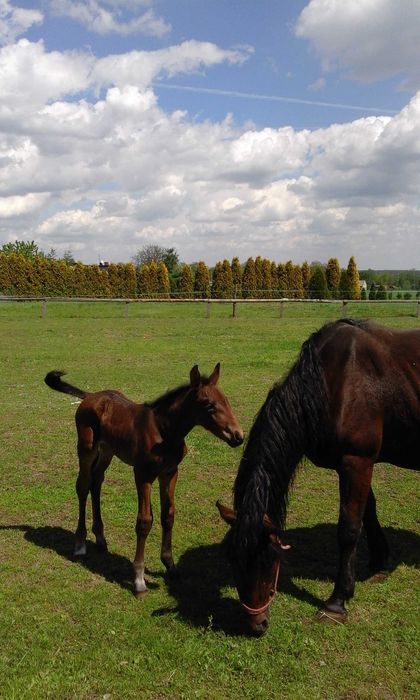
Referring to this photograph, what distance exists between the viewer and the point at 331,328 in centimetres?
419

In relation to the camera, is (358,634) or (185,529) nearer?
(358,634)

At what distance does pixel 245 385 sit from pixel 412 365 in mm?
6817

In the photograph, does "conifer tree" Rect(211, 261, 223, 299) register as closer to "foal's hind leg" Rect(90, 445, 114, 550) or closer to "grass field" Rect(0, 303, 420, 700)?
"grass field" Rect(0, 303, 420, 700)

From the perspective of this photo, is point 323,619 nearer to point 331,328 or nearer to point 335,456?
point 335,456

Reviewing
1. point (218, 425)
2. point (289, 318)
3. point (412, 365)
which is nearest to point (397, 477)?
point (412, 365)

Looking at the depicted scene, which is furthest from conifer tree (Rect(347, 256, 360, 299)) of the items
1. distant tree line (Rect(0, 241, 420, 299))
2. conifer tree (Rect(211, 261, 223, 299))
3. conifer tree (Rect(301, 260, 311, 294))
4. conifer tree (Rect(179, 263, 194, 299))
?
conifer tree (Rect(179, 263, 194, 299))

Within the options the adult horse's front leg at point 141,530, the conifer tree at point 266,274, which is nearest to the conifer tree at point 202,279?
the conifer tree at point 266,274

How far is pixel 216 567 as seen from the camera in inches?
171

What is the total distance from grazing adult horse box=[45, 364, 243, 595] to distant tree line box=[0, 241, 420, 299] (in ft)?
96.6

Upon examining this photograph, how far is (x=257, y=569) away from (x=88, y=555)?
1.90 metres

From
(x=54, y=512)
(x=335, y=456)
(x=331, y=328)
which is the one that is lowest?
(x=54, y=512)

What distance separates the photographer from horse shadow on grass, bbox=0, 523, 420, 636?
3.71 meters

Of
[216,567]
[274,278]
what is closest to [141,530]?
[216,567]

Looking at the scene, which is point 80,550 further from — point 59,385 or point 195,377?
point 195,377
